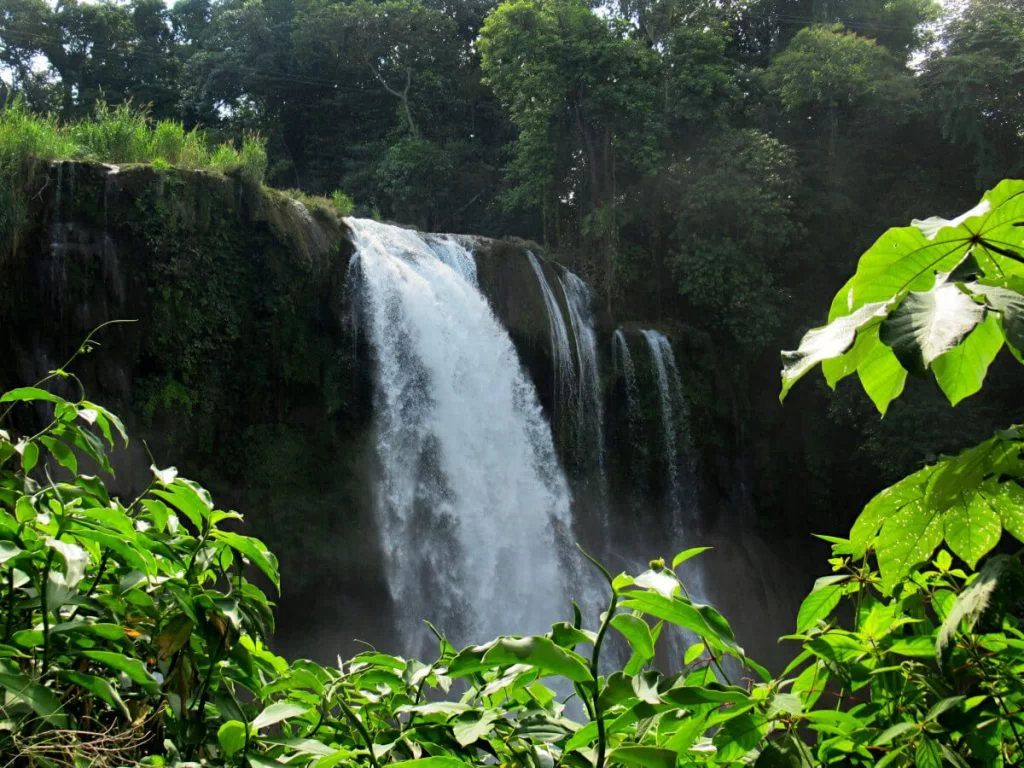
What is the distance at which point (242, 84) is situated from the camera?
21203 mm

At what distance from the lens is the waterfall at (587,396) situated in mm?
12820

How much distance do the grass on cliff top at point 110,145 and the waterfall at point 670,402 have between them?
21.0 ft

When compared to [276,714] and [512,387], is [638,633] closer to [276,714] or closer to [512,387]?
[276,714]

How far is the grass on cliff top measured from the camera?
8.81 meters

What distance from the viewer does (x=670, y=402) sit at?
1379 cm

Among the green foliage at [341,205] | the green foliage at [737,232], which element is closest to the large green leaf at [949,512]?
the green foliage at [341,205]

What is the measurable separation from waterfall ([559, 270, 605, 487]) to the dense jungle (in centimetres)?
5

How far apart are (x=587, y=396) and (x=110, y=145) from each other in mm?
Answer: 6860

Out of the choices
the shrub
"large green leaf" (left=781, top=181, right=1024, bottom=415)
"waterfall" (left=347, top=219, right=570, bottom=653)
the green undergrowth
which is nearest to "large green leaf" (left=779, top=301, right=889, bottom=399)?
"large green leaf" (left=781, top=181, right=1024, bottom=415)

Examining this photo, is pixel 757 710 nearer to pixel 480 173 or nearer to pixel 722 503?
pixel 722 503

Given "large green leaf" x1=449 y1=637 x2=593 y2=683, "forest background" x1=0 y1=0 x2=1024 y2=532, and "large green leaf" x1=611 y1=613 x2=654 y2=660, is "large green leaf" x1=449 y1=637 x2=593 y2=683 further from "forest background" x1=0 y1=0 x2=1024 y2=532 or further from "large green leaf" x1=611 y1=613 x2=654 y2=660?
"forest background" x1=0 y1=0 x2=1024 y2=532

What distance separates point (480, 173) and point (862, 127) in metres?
7.91

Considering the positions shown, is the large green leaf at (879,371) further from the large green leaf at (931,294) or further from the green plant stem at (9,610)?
the green plant stem at (9,610)

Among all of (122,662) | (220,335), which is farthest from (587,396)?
(122,662)
